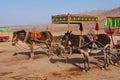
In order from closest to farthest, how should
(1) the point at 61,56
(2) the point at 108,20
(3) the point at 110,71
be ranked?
(3) the point at 110,71 < (2) the point at 108,20 < (1) the point at 61,56

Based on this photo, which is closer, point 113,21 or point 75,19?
point 113,21

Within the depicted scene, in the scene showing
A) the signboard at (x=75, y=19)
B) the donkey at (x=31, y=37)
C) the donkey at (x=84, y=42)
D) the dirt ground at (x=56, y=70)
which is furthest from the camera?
the donkey at (x=31, y=37)

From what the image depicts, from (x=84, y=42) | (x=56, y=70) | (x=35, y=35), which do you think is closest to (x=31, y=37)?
(x=35, y=35)

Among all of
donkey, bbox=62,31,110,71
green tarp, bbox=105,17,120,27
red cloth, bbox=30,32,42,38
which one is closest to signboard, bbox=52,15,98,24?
donkey, bbox=62,31,110,71

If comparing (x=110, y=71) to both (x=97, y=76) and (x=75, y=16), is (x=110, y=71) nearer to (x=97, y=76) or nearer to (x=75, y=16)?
(x=97, y=76)

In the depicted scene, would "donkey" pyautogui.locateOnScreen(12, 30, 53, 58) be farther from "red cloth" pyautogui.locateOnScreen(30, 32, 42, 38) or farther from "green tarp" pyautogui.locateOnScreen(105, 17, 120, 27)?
"green tarp" pyautogui.locateOnScreen(105, 17, 120, 27)

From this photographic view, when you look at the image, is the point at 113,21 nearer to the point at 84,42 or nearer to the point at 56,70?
the point at 84,42

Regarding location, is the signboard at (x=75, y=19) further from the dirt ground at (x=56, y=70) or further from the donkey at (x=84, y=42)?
the dirt ground at (x=56, y=70)

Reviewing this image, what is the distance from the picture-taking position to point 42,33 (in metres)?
21.5

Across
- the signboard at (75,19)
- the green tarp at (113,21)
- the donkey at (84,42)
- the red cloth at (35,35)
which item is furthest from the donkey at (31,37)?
the green tarp at (113,21)

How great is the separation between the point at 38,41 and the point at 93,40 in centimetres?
689

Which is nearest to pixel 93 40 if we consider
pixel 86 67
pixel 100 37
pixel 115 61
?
pixel 100 37

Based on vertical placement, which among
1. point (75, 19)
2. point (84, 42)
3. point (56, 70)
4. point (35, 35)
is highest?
point (75, 19)

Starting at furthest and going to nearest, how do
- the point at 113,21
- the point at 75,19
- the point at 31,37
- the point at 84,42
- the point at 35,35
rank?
the point at 35,35 → the point at 31,37 → the point at 75,19 → the point at 113,21 → the point at 84,42
